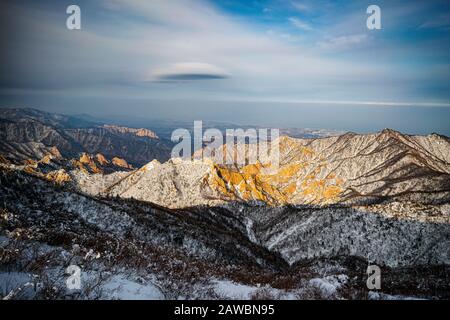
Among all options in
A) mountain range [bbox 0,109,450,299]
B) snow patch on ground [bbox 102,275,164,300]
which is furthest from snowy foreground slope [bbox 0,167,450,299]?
mountain range [bbox 0,109,450,299]

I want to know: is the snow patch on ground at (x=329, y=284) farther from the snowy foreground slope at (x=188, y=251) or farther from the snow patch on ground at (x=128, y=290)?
the snow patch on ground at (x=128, y=290)

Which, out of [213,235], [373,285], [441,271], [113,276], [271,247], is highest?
[113,276]

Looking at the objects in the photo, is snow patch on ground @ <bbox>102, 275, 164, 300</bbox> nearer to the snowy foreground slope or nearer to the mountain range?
the snowy foreground slope

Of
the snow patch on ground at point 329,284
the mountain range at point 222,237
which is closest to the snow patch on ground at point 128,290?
the mountain range at point 222,237

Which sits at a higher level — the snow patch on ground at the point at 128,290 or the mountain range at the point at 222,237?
the snow patch on ground at the point at 128,290

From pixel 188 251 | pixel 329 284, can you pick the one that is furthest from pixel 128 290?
pixel 188 251

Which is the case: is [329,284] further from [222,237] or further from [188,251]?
[222,237]
